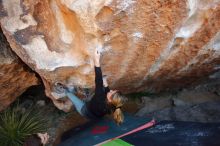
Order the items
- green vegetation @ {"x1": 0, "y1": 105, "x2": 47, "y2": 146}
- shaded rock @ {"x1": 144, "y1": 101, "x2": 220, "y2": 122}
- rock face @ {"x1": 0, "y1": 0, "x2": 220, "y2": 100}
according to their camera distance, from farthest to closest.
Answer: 1. shaded rock @ {"x1": 144, "y1": 101, "x2": 220, "y2": 122}
2. green vegetation @ {"x1": 0, "y1": 105, "x2": 47, "y2": 146}
3. rock face @ {"x1": 0, "y1": 0, "x2": 220, "y2": 100}

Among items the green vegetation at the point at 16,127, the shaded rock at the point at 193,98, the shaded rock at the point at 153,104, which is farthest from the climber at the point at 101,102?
the shaded rock at the point at 193,98

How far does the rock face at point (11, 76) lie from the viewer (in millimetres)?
5633

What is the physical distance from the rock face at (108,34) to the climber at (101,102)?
329mm

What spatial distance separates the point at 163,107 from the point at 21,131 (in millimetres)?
2405

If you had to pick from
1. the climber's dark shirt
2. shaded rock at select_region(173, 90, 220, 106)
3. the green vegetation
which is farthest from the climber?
shaded rock at select_region(173, 90, 220, 106)

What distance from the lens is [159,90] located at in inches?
273

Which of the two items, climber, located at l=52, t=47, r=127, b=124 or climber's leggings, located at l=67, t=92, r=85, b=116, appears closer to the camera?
climber, located at l=52, t=47, r=127, b=124

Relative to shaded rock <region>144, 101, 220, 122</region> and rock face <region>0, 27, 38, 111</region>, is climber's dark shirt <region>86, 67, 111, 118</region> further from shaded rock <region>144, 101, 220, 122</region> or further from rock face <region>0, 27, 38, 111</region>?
shaded rock <region>144, 101, 220, 122</region>

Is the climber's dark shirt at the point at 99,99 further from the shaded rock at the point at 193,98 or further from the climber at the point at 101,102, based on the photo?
the shaded rock at the point at 193,98

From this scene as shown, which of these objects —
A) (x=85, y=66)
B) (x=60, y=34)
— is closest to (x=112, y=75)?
(x=85, y=66)

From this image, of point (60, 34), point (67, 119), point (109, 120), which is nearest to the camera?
point (60, 34)

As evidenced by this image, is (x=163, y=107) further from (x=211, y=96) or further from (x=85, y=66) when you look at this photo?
(x=85, y=66)

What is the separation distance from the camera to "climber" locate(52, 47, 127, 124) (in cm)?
492

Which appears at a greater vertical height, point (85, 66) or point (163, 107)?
point (85, 66)
